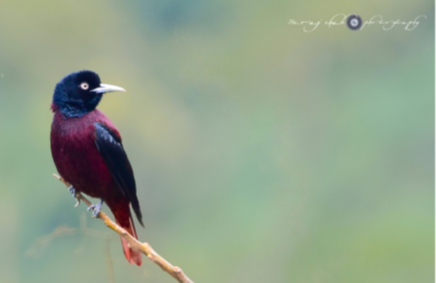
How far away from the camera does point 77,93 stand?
233 cm

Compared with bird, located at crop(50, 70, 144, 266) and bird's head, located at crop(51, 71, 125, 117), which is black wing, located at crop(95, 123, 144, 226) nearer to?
bird, located at crop(50, 70, 144, 266)

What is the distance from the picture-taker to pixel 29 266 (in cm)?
568

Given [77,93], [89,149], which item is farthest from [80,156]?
[77,93]

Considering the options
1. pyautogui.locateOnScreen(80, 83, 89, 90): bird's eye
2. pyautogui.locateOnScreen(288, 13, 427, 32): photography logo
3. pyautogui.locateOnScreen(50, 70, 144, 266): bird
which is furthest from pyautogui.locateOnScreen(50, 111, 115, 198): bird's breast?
pyautogui.locateOnScreen(288, 13, 427, 32): photography logo

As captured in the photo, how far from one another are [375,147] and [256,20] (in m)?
2.50

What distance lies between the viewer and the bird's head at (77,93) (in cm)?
233

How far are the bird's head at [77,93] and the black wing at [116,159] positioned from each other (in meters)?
0.11

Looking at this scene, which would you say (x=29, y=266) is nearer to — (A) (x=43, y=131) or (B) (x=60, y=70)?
(A) (x=43, y=131)

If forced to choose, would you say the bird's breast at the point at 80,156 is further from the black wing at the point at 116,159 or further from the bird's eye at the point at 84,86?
the bird's eye at the point at 84,86

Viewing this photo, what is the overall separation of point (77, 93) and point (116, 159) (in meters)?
0.33

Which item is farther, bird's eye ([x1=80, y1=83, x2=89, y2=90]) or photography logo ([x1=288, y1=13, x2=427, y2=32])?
photography logo ([x1=288, y1=13, x2=427, y2=32])

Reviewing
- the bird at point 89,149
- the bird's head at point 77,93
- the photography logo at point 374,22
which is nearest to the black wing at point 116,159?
the bird at point 89,149

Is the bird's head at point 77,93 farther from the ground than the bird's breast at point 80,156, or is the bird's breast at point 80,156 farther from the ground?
the bird's head at point 77,93

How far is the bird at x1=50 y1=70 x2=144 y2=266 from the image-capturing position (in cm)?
228
